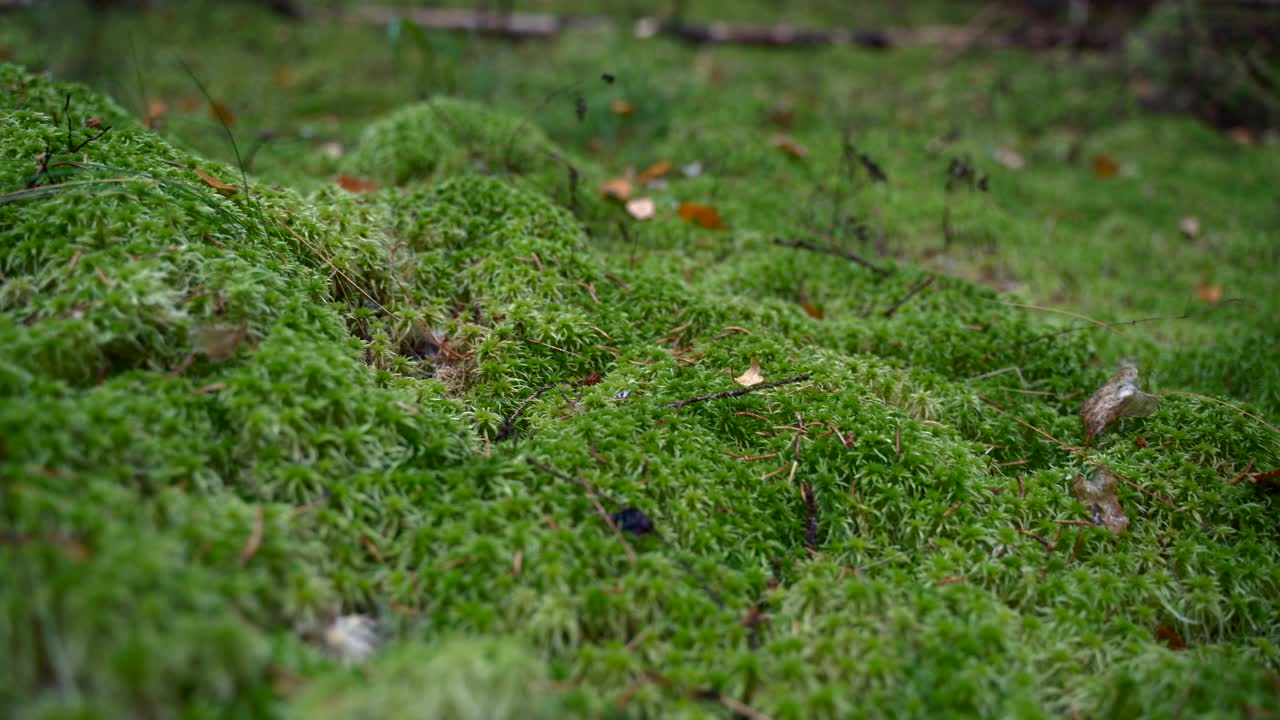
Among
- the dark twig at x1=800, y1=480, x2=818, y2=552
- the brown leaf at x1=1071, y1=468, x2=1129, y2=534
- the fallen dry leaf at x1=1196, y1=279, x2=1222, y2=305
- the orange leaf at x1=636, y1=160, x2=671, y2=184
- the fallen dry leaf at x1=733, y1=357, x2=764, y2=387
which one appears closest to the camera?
the dark twig at x1=800, y1=480, x2=818, y2=552

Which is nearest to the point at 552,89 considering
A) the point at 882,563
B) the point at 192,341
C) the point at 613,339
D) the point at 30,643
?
the point at 613,339

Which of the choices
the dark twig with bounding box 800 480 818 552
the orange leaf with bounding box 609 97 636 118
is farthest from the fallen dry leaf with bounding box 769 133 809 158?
the dark twig with bounding box 800 480 818 552

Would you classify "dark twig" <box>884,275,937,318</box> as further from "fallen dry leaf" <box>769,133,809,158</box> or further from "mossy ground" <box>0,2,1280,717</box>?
"fallen dry leaf" <box>769,133,809,158</box>

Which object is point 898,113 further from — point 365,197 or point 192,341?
point 192,341

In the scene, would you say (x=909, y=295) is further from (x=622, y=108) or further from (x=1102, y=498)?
(x=622, y=108)

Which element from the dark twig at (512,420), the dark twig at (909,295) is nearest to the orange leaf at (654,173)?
the dark twig at (909,295)

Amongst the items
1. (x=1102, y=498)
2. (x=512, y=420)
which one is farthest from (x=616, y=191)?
(x=1102, y=498)

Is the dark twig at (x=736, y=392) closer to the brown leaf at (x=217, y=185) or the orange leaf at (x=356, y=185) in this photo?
the brown leaf at (x=217, y=185)

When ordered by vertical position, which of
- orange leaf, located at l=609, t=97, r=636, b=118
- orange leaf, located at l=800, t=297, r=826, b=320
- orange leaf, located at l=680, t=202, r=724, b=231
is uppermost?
orange leaf, located at l=609, t=97, r=636, b=118
